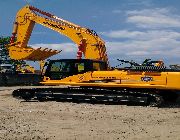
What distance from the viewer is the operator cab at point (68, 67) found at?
1645 centimetres

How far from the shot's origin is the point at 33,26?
82.9 ft

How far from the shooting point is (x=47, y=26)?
24594 millimetres

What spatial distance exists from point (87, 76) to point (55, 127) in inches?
252

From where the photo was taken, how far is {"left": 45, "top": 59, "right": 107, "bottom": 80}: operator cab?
16453 mm

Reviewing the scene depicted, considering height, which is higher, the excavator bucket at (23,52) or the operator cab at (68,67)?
the excavator bucket at (23,52)

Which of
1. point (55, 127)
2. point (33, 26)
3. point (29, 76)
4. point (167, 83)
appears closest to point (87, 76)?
point (167, 83)

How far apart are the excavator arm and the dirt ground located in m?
8.30

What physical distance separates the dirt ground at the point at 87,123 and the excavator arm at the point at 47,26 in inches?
327

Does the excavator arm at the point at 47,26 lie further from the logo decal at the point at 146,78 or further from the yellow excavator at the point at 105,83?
the logo decal at the point at 146,78

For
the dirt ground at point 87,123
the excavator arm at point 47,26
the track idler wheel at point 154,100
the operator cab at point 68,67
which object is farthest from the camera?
the excavator arm at point 47,26

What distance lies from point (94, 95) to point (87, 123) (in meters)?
5.21

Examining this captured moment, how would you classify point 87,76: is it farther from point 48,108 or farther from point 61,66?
point 48,108

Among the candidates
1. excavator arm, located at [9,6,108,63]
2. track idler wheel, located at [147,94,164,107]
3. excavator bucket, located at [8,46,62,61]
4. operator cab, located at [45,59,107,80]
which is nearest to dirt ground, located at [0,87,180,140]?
track idler wheel, located at [147,94,164,107]

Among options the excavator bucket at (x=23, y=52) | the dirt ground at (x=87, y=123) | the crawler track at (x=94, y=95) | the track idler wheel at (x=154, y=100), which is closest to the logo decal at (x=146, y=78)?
the crawler track at (x=94, y=95)
